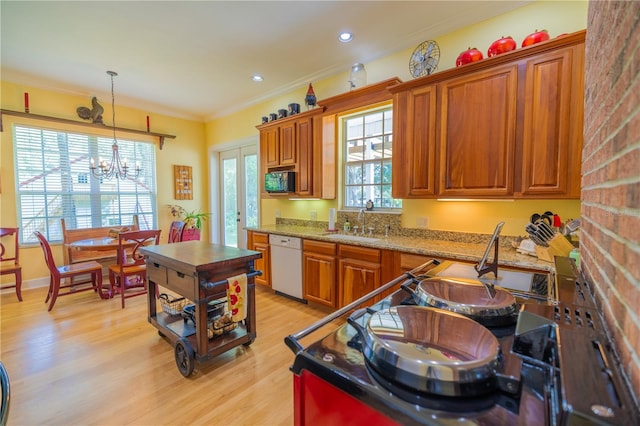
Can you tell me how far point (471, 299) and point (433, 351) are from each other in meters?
0.44

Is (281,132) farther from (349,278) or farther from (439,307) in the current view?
(439,307)

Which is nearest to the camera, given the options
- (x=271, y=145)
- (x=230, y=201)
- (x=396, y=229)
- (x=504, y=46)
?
(x=504, y=46)

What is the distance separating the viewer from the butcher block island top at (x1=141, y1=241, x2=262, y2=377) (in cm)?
207

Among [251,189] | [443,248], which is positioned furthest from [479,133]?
[251,189]

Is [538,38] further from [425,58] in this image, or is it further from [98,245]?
[98,245]

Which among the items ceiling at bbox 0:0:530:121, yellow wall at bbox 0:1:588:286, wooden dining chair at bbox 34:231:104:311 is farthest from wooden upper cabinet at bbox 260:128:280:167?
wooden dining chair at bbox 34:231:104:311

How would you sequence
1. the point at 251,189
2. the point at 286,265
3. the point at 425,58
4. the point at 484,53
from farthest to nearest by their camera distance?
the point at 251,189, the point at 286,265, the point at 425,58, the point at 484,53

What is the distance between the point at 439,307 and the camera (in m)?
0.90

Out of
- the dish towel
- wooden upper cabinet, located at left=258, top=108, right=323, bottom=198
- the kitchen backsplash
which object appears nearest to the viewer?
the dish towel

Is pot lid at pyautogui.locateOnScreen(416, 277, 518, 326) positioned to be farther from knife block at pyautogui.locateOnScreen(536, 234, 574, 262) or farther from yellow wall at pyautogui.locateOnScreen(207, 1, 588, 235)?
yellow wall at pyautogui.locateOnScreen(207, 1, 588, 235)

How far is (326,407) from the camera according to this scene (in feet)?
2.24

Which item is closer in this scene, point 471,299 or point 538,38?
point 471,299

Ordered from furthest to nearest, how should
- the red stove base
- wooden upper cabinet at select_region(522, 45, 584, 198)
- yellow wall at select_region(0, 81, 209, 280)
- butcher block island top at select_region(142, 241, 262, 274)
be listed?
yellow wall at select_region(0, 81, 209, 280) → butcher block island top at select_region(142, 241, 262, 274) → wooden upper cabinet at select_region(522, 45, 584, 198) → the red stove base

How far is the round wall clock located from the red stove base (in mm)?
2822
